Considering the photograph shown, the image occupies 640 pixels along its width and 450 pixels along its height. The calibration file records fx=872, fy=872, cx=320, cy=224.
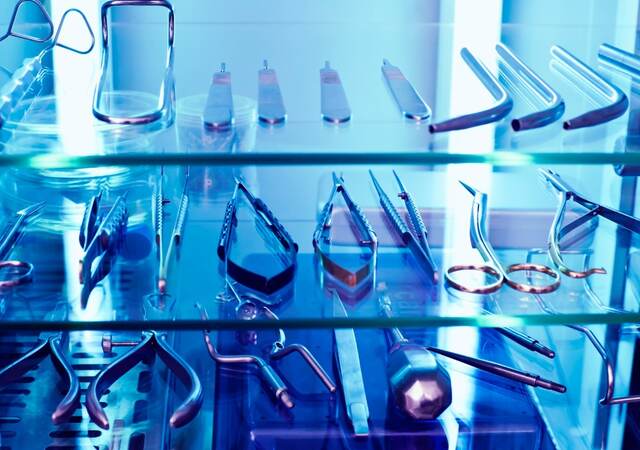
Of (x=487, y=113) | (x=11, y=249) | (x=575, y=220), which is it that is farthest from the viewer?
(x=575, y=220)

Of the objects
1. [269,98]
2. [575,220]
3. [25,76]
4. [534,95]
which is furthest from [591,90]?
[25,76]

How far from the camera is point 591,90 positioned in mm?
755

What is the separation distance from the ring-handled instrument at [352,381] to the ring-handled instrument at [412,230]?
0.33 ft

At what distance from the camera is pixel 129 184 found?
90 centimetres

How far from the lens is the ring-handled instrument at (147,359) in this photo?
72 centimetres

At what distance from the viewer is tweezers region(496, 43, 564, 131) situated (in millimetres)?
639

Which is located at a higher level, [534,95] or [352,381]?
[534,95]

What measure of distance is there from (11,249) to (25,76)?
16 cm

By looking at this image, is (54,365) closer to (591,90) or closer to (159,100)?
(159,100)

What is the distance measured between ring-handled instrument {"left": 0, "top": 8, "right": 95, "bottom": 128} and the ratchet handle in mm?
206

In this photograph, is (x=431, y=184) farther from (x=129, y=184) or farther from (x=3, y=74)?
(x=3, y=74)

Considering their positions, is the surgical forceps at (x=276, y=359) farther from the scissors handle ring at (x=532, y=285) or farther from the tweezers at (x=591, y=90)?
the tweezers at (x=591, y=90)

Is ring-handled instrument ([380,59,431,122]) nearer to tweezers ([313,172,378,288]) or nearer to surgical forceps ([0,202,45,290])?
tweezers ([313,172,378,288])

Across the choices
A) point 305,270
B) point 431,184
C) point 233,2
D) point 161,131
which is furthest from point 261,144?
point 233,2
